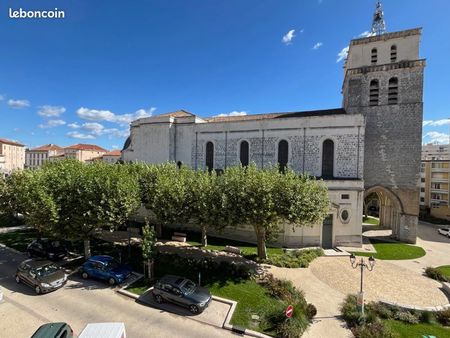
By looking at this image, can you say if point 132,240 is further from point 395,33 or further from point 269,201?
point 395,33

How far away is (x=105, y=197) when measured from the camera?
16.4 metres

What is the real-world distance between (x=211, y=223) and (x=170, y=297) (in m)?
5.85

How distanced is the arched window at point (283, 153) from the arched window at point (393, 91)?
13.1 meters

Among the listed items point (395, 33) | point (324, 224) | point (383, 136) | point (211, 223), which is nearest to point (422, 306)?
point (324, 224)

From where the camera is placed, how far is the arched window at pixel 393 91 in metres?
27.9

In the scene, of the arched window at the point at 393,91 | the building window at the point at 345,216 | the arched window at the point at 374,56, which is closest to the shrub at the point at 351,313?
the building window at the point at 345,216

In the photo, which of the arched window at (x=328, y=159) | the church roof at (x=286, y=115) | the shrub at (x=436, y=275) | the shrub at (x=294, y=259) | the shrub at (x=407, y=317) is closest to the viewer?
the shrub at (x=407, y=317)

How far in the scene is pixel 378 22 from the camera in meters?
31.1

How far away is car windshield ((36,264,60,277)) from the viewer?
14530 mm

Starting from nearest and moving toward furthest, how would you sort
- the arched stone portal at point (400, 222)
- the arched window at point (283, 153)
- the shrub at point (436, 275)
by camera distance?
the shrub at point (436, 275) < the arched stone portal at point (400, 222) < the arched window at point (283, 153)

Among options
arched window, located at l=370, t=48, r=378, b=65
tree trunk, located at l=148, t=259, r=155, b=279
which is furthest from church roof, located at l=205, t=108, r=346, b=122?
Result: tree trunk, located at l=148, t=259, r=155, b=279

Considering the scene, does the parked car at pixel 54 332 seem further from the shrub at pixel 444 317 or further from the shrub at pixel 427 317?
the shrub at pixel 444 317

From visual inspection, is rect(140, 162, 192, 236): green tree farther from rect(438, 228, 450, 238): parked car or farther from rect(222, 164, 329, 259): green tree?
rect(438, 228, 450, 238): parked car

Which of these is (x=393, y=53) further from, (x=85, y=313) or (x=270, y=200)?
(x=85, y=313)
